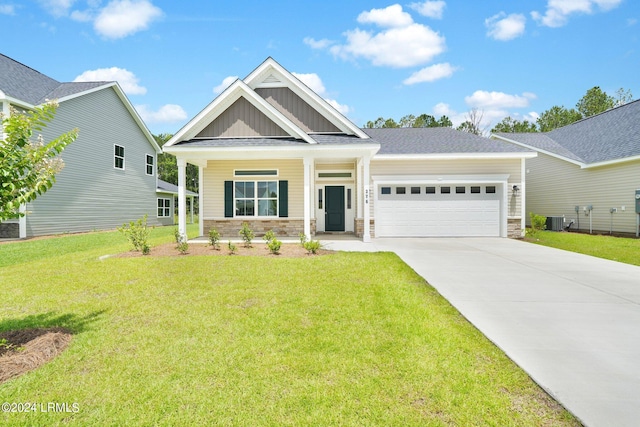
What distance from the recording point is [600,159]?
15.0 m

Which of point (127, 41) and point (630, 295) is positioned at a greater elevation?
point (127, 41)

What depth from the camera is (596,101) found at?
37.7m

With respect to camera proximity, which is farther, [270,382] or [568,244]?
[568,244]

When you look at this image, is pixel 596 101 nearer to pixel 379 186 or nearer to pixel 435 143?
pixel 435 143

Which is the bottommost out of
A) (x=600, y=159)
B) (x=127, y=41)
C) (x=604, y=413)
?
(x=604, y=413)

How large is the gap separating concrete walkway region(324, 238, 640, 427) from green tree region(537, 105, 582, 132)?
41.0m

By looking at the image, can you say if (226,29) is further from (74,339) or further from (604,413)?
(604,413)

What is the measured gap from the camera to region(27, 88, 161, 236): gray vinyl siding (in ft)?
49.5

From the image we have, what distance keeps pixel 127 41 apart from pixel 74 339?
42.3 feet

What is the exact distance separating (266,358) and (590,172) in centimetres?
1906

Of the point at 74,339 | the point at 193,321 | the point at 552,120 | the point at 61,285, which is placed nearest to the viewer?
the point at 74,339

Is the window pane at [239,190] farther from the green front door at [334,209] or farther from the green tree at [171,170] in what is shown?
the green tree at [171,170]

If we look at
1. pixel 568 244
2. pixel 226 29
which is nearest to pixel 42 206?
pixel 226 29

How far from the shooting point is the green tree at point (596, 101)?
122 ft
